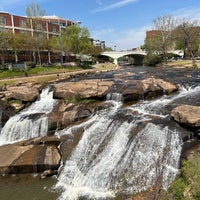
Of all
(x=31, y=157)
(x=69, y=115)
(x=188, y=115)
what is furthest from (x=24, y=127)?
(x=188, y=115)

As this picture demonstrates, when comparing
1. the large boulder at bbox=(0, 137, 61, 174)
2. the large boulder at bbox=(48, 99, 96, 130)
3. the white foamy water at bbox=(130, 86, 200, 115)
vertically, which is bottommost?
the large boulder at bbox=(0, 137, 61, 174)

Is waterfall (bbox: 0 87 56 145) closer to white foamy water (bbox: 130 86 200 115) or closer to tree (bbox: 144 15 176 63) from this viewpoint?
white foamy water (bbox: 130 86 200 115)

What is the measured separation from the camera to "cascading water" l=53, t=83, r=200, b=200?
12.2 meters

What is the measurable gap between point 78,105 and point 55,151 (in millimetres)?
6300

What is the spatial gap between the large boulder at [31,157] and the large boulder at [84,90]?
677 cm

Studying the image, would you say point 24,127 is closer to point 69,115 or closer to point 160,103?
point 69,115

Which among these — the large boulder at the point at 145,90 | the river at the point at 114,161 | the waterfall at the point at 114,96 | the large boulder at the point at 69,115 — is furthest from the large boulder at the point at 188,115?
the large boulder at the point at 69,115

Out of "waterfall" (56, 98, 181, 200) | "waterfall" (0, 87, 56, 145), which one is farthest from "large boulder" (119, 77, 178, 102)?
"waterfall" (0, 87, 56, 145)

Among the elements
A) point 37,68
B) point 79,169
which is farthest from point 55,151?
point 37,68

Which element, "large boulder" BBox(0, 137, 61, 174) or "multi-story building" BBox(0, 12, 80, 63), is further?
"multi-story building" BBox(0, 12, 80, 63)

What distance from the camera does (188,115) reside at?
1456 cm

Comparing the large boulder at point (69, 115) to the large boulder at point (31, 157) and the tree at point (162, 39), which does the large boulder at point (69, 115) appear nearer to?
the large boulder at point (31, 157)

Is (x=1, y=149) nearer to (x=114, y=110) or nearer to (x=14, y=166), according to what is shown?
(x=14, y=166)

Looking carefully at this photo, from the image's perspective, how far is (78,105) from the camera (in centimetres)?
2112
